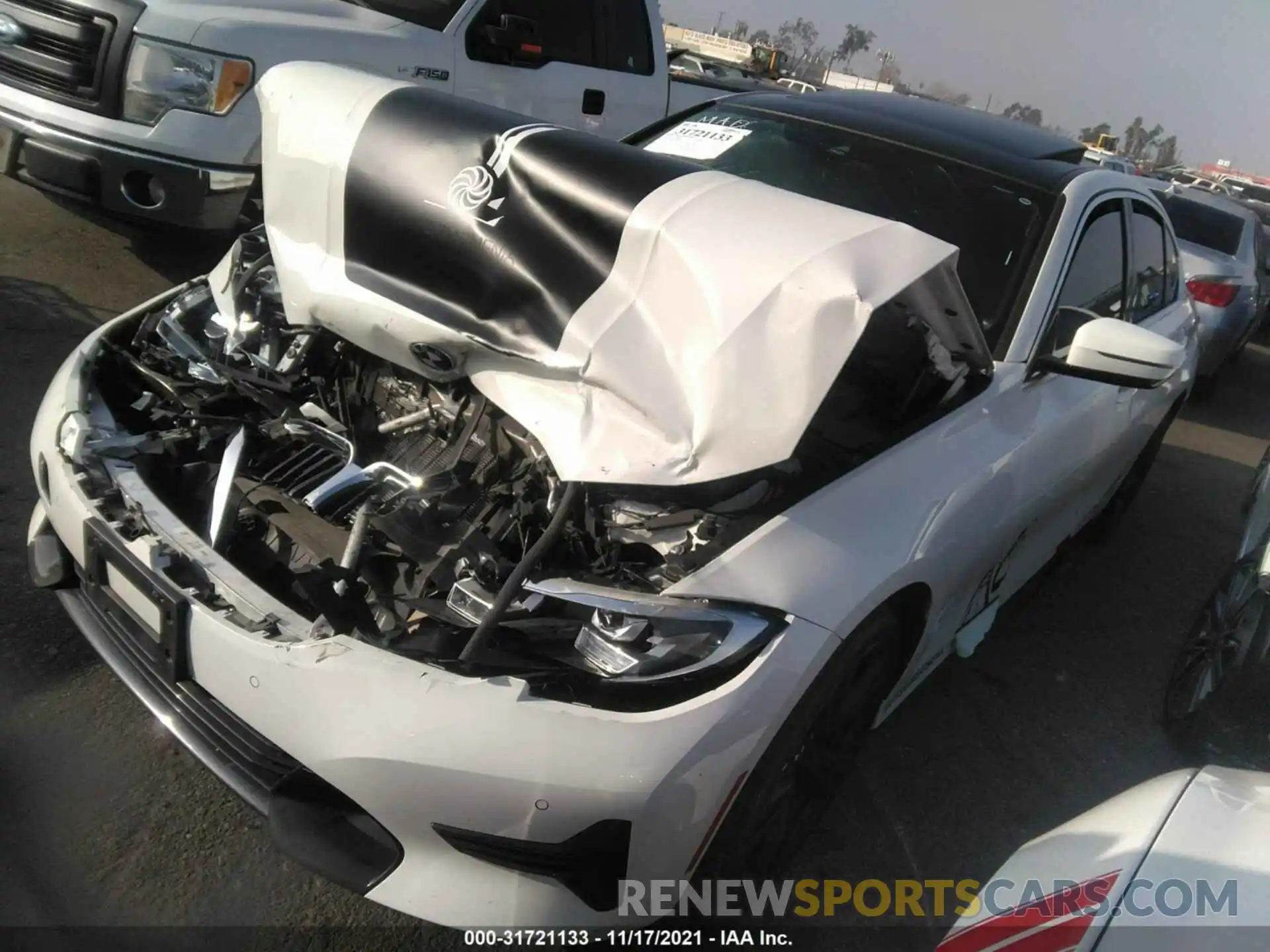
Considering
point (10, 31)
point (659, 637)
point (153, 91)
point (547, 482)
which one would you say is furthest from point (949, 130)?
point (10, 31)

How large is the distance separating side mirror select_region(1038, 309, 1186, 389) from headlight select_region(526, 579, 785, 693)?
1.34m

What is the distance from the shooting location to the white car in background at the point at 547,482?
179 centimetres

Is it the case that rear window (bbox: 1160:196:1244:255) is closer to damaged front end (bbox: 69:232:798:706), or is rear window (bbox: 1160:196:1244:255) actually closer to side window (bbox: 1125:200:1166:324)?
side window (bbox: 1125:200:1166:324)

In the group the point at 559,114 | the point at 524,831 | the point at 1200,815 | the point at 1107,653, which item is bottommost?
the point at 1107,653

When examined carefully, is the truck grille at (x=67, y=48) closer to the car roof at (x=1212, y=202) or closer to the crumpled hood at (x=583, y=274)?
the crumpled hood at (x=583, y=274)

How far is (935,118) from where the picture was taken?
360 centimetres

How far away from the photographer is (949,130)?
345 centimetres

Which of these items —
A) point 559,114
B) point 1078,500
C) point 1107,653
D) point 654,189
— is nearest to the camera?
point 654,189

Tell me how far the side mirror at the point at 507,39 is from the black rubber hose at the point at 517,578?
14.4ft

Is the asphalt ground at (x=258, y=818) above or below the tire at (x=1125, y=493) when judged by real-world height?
below

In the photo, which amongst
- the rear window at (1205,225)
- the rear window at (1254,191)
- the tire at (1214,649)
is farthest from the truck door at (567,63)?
the rear window at (1254,191)

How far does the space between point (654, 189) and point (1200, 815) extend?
5.28 feet

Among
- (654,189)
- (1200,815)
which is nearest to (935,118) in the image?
(654,189)

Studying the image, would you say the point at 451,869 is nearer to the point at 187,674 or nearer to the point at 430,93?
the point at 187,674
